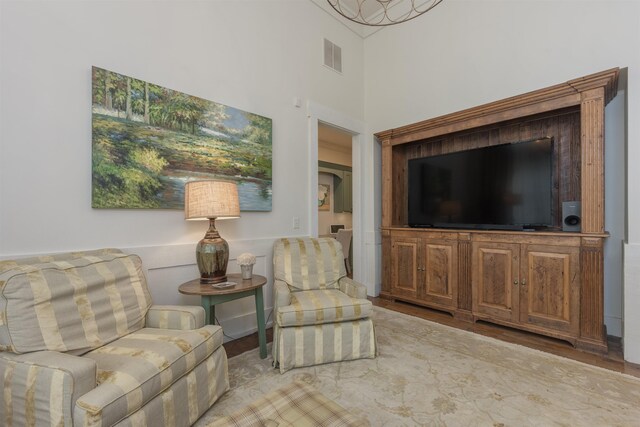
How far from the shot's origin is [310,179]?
10.7ft

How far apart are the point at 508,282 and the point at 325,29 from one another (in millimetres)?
3437

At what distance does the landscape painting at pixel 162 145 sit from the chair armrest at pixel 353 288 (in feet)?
3.45

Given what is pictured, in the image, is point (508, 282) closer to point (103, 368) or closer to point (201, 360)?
point (201, 360)

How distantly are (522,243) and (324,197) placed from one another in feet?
14.6

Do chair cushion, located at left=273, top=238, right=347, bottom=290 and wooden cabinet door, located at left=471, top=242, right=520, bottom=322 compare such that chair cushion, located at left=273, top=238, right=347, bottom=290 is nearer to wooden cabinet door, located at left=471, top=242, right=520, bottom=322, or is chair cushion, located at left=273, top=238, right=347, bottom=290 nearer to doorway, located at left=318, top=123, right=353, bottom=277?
wooden cabinet door, located at left=471, top=242, right=520, bottom=322

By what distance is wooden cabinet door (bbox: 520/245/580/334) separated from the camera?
2369mm

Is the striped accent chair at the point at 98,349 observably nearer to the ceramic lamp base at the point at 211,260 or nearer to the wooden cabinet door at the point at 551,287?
the ceramic lamp base at the point at 211,260

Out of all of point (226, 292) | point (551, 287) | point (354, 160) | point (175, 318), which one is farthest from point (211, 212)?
point (551, 287)

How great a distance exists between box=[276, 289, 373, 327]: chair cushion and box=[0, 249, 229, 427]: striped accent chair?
1.57 feet

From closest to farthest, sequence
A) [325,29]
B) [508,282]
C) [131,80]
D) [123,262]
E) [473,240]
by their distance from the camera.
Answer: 1. [123,262]
2. [131,80]
3. [508,282]
4. [473,240]
5. [325,29]

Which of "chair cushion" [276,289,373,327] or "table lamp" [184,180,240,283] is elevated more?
"table lamp" [184,180,240,283]

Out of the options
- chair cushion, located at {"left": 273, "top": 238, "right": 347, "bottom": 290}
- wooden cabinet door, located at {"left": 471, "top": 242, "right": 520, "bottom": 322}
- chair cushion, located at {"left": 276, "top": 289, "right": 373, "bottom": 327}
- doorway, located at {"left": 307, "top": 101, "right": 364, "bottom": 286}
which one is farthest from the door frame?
chair cushion, located at {"left": 276, "top": 289, "right": 373, "bottom": 327}

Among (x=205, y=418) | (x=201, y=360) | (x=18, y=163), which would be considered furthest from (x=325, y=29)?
(x=205, y=418)

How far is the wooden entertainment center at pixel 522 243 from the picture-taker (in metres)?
2.28
